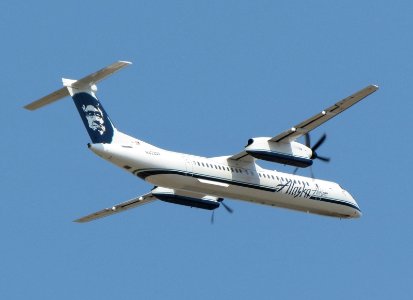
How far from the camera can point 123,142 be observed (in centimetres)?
5428

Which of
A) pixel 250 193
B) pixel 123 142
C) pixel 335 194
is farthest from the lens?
pixel 335 194

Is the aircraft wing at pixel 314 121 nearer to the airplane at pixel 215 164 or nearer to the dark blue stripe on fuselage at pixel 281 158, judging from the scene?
the airplane at pixel 215 164

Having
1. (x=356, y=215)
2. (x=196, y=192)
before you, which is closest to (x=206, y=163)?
(x=196, y=192)

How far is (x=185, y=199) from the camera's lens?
60062mm

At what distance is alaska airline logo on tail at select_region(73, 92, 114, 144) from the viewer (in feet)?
177

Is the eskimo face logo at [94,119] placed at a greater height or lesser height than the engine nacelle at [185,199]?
greater

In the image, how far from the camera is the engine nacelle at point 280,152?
55750 millimetres

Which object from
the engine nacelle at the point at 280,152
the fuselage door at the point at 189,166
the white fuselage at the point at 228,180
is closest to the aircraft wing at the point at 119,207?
the white fuselage at the point at 228,180

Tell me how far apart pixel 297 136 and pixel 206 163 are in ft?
14.3

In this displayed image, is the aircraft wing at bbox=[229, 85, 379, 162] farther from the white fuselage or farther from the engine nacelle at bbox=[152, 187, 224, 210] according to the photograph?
the engine nacelle at bbox=[152, 187, 224, 210]

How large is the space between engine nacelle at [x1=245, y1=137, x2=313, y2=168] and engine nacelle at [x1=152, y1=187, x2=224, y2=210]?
5552 millimetres

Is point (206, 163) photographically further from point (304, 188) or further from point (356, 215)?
point (356, 215)

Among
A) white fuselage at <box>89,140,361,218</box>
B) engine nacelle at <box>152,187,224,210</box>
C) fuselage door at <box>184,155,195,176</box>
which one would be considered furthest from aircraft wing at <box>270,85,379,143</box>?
Answer: engine nacelle at <box>152,187,224,210</box>

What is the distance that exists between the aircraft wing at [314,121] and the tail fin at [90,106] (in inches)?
256
